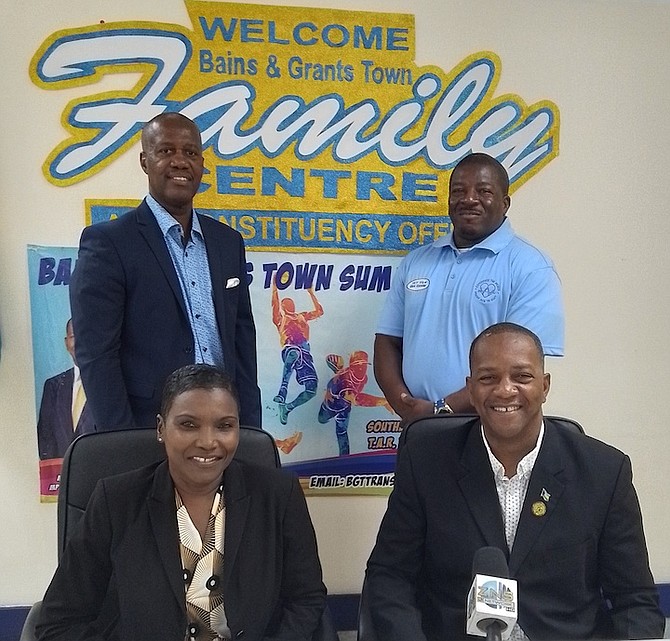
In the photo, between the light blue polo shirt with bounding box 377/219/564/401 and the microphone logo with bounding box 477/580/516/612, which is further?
the light blue polo shirt with bounding box 377/219/564/401

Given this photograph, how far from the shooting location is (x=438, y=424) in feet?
5.97

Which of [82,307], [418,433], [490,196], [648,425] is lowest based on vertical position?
[648,425]

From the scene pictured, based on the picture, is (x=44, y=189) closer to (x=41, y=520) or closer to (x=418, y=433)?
(x=41, y=520)

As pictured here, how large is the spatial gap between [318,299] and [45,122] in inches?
46.2

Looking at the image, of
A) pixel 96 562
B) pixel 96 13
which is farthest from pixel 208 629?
pixel 96 13

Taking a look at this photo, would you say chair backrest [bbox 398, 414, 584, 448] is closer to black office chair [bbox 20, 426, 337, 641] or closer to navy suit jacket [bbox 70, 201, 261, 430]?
black office chair [bbox 20, 426, 337, 641]

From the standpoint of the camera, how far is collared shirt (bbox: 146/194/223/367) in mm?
2107

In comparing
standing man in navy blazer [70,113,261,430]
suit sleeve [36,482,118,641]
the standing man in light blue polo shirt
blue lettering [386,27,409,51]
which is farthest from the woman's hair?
blue lettering [386,27,409,51]

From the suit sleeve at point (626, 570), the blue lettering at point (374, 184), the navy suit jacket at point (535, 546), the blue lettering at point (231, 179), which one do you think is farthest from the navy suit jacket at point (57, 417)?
the suit sleeve at point (626, 570)

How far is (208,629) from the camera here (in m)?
1.55

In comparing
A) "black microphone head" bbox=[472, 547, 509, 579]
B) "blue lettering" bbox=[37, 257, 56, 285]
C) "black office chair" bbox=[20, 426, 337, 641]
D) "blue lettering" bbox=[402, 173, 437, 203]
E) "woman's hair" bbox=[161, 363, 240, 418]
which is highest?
"blue lettering" bbox=[402, 173, 437, 203]

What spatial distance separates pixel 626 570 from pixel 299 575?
71 cm

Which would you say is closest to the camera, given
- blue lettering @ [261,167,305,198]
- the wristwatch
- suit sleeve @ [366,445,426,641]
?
suit sleeve @ [366,445,426,641]

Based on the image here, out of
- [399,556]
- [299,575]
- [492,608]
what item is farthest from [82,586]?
[492,608]
